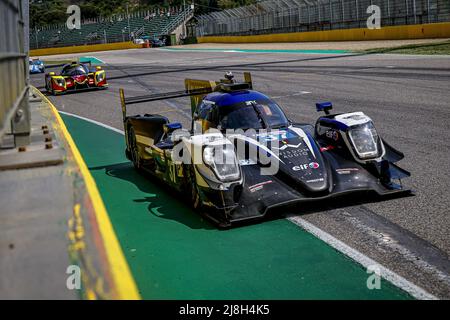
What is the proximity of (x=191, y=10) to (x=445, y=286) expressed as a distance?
8312 cm

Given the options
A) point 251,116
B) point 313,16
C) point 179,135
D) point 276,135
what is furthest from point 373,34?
point 276,135

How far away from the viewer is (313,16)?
49.3 metres

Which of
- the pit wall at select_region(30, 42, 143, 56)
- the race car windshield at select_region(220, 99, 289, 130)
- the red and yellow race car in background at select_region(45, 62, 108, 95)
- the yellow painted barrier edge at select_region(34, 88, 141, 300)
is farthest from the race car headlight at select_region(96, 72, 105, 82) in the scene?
the pit wall at select_region(30, 42, 143, 56)

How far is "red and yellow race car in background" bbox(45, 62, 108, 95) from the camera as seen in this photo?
23422mm

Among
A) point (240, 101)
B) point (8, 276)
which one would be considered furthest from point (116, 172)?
point (8, 276)

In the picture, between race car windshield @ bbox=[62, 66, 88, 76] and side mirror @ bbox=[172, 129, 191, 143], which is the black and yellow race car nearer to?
side mirror @ bbox=[172, 129, 191, 143]

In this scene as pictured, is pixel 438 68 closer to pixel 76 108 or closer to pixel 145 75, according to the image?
pixel 76 108

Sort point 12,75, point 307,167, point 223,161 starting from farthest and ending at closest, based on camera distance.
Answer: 1. point 307,167
2. point 223,161
3. point 12,75

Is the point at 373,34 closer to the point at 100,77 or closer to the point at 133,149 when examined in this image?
the point at 100,77


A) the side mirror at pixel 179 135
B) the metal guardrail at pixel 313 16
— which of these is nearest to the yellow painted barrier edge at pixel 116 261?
the side mirror at pixel 179 135

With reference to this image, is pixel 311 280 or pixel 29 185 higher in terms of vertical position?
pixel 29 185

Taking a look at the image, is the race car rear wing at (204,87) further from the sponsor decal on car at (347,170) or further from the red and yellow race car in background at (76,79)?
the red and yellow race car in background at (76,79)

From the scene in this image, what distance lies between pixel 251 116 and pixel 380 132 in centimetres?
402
